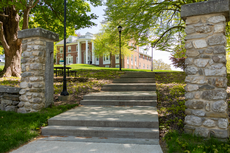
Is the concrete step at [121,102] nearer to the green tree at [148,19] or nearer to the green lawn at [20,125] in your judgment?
the green lawn at [20,125]

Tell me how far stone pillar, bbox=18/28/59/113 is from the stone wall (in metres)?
0.25

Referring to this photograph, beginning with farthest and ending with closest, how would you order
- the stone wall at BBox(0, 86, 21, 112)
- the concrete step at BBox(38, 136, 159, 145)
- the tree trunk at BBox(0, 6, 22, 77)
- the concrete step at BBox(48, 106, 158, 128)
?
the tree trunk at BBox(0, 6, 22, 77), the stone wall at BBox(0, 86, 21, 112), the concrete step at BBox(48, 106, 158, 128), the concrete step at BBox(38, 136, 159, 145)

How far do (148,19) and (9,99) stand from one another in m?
8.43

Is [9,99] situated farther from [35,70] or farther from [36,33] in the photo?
[36,33]

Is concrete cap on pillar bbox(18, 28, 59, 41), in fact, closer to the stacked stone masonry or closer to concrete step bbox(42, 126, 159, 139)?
Answer: concrete step bbox(42, 126, 159, 139)

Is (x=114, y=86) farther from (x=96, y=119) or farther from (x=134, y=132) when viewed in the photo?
Answer: (x=134, y=132)

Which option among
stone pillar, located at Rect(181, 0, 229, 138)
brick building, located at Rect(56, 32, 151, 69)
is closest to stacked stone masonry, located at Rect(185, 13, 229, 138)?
stone pillar, located at Rect(181, 0, 229, 138)

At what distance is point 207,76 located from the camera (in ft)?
11.5

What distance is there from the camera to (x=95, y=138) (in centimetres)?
376

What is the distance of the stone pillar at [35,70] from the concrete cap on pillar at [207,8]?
164 inches

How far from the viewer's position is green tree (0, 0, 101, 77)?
11.2m

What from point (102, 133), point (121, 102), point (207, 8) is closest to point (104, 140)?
point (102, 133)

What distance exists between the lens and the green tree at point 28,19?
1120 cm

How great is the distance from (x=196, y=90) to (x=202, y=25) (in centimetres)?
141
